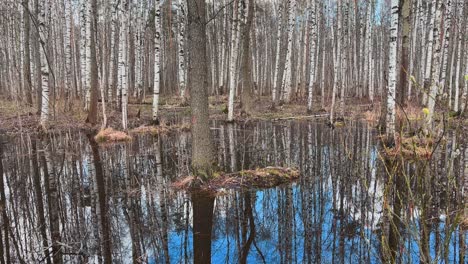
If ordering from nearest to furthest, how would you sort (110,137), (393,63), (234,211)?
(234,211) < (393,63) < (110,137)

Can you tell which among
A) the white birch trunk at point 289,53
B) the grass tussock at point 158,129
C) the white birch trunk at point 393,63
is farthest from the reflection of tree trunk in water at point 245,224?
the white birch trunk at point 289,53

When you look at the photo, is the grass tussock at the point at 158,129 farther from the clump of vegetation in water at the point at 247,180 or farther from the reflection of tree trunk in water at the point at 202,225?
the reflection of tree trunk in water at the point at 202,225

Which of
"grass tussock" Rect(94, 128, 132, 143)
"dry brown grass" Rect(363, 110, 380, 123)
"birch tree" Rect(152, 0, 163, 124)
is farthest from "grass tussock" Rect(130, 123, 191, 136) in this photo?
"dry brown grass" Rect(363, 110, 380, 123)

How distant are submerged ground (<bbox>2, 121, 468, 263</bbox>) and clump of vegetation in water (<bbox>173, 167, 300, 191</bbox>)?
9.4 inches

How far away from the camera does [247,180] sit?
661 cm

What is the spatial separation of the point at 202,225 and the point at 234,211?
65 centimetres

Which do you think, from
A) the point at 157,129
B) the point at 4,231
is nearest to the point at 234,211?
the point at 4,231

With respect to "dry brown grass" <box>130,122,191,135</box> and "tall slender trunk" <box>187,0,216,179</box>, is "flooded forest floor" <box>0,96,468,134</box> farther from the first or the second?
"tall slender trunk" <box>187,0,216,179</box>

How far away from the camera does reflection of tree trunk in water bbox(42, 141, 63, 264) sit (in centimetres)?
394

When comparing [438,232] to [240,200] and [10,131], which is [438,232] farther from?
[10,131]

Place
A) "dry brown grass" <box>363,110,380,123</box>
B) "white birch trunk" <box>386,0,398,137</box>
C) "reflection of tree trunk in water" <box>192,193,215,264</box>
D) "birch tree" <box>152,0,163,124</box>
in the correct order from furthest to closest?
"dry brown grass" <box>363,110,380,123</box>, "birch tree" <box>152,0,163,124</box>, "white birch trunk" <box>386,0,398,137</box>, "reflection of tree trunk in water" <box>192,193,215,264</box>

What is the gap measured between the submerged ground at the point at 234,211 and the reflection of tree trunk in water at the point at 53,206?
0.03 meters

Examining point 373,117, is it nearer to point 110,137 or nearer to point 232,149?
point 232,149

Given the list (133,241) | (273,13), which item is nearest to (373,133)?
(133,241)
